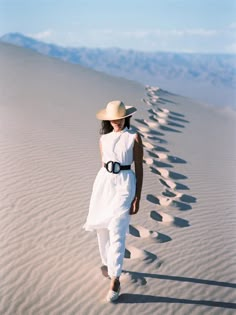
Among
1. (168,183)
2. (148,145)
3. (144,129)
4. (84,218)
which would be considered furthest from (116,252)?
(144,129)

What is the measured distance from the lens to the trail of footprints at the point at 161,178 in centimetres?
638

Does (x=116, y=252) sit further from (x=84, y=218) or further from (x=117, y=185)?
(x=84, y=218)

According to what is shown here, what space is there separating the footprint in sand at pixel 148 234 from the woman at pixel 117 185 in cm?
147

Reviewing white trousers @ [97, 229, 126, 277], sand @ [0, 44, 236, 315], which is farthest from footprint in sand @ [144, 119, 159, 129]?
white trousers @ [97, 229, 126, 277]

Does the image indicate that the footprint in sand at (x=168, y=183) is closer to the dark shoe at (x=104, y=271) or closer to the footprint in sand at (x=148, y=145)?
the footprint in sand at (x=148, y=145)

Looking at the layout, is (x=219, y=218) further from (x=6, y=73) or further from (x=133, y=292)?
(x=6, y=73)

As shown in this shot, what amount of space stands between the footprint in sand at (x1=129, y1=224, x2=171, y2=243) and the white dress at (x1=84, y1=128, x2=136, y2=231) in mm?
1530

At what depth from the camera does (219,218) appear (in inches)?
297

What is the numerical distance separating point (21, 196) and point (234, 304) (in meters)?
3.34

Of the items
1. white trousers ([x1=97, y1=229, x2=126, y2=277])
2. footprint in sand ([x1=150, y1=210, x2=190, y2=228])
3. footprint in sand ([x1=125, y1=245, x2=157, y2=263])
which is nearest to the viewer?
white trousers ([x1=97, y1=229, x2=126, y2=277])

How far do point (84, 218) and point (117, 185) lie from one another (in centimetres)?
200

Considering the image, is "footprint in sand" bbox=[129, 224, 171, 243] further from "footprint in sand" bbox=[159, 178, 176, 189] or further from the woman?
"footprint in sand" bbox=[159, 178, 176, 189]

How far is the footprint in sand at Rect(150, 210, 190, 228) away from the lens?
6.98 metres

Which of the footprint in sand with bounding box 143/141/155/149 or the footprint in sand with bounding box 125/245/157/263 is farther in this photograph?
the footprint in sand with bounding box 143/141/155/149
